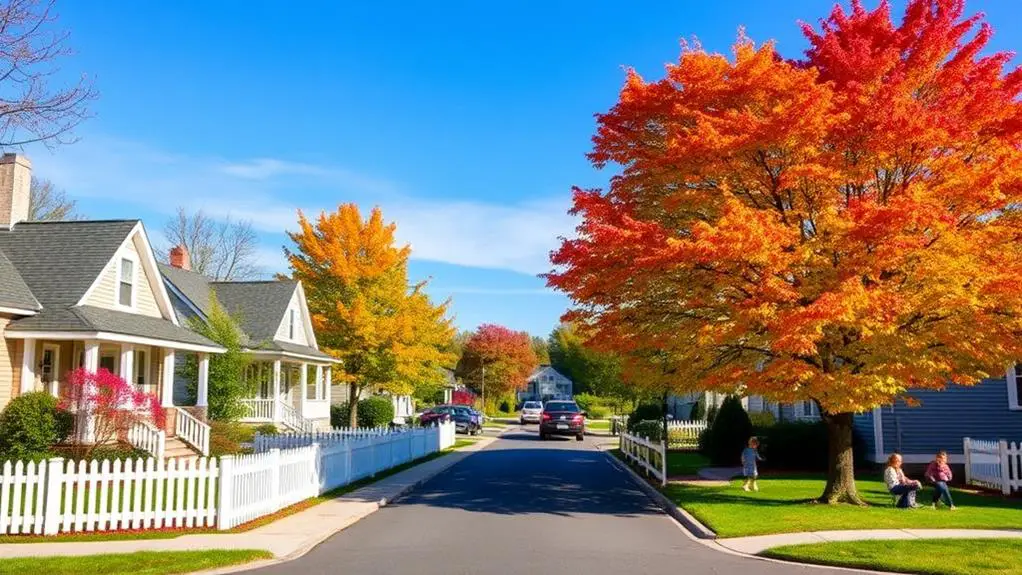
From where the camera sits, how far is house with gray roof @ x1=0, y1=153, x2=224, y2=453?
2036 centimetres

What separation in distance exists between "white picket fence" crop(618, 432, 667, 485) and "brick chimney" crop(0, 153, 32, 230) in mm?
20292

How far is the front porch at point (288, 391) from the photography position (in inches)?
1303

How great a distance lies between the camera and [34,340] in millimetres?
20875

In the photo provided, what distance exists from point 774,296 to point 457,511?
6952 mm

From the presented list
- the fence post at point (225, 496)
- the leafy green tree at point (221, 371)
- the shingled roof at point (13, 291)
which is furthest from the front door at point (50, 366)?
the fence post at point (225, 496)

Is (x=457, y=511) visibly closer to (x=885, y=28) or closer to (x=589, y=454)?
(x=885, y=28)

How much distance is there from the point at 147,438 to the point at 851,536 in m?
16.9

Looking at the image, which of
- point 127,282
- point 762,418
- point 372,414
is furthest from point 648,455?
point 372,414

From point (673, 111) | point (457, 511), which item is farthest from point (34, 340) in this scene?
point (673, 111)

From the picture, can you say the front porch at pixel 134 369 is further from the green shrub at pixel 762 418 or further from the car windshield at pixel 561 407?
the green shrub at pixel 762 418

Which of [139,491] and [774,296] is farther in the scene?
[774,296]

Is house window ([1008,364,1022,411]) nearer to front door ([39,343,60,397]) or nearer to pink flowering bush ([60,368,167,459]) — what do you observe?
pink flowering bush ([60,368,167,459])

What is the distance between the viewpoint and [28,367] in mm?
20484

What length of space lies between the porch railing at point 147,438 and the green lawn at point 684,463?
13.5 metres
